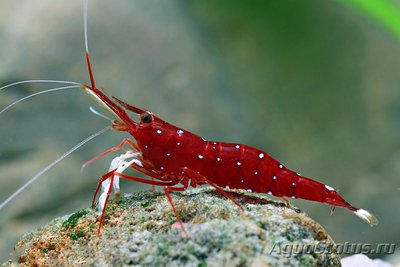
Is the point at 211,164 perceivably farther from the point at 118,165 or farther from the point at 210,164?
the point at 118,165

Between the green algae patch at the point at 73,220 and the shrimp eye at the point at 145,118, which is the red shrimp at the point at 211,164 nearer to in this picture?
the shrimp eye at the point at 145,118

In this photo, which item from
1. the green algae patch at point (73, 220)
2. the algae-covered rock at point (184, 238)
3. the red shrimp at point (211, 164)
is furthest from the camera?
the red shrimp at point (211, 164)

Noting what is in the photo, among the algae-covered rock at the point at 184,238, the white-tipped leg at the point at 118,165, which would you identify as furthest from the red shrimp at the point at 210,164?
the algae-covered rock at the point at 184,238

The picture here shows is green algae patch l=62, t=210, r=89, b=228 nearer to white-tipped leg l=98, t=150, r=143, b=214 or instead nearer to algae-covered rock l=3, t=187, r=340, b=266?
algae-covered rock l=3, t=187, r=340, b=266

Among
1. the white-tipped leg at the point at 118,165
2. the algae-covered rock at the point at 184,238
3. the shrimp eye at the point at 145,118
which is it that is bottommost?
the algae-covered rock at the point at 184,238

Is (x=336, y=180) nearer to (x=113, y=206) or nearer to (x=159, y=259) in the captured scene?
(x=113, y=206)

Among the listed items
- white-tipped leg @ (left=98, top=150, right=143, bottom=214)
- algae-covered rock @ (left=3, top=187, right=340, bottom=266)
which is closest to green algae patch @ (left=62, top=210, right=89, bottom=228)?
algae-covered rock @ (left=3, top=187, right=340, bottom=266)
